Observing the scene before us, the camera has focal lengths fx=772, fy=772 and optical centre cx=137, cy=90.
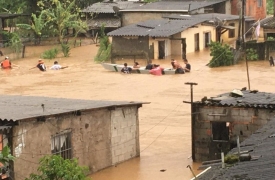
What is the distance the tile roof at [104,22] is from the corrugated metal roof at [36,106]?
1224 inches

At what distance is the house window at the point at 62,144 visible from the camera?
18.2 meters

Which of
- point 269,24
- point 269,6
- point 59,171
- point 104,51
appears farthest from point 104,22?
point 59,171

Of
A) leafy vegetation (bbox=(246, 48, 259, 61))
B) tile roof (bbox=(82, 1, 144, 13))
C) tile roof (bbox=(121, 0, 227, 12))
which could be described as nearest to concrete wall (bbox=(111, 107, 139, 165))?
leafy vegetation (bbox=(246, 48, 259, 61))

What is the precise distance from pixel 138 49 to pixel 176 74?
24.7ft

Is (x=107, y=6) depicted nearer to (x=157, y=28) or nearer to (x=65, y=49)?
(x=65, y=49)

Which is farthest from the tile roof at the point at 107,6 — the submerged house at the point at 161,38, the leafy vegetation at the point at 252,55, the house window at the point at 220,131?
the house window at the point at 220,131

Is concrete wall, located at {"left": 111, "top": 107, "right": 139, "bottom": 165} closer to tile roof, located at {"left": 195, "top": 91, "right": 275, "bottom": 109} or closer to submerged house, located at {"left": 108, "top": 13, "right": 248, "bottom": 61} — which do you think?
tile roof, located at {"left": 195, "top": 91, "right": 275, "bottom": 109}

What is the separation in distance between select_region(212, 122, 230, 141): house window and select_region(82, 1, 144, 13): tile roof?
3292 centimetres

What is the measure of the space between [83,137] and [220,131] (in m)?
3.71

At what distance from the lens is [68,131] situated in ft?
60.8

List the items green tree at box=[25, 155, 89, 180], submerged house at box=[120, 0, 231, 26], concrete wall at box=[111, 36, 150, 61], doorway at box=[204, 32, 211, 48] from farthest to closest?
submerged house at box=[120, 0, 231, 26] < doorway at box=[204, 32, 211, 48] < concrete wall at box=[111, 36, 150, 61] < green tree at box=[25, 155, 89, 180]

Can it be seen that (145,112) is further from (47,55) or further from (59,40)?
(59,40)

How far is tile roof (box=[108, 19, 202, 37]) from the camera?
43.8 metres

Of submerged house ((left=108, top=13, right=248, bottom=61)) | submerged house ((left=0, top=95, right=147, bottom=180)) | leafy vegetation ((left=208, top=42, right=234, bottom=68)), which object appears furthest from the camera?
submerged house ((left=108, top=13, right=248, bottom=61))
